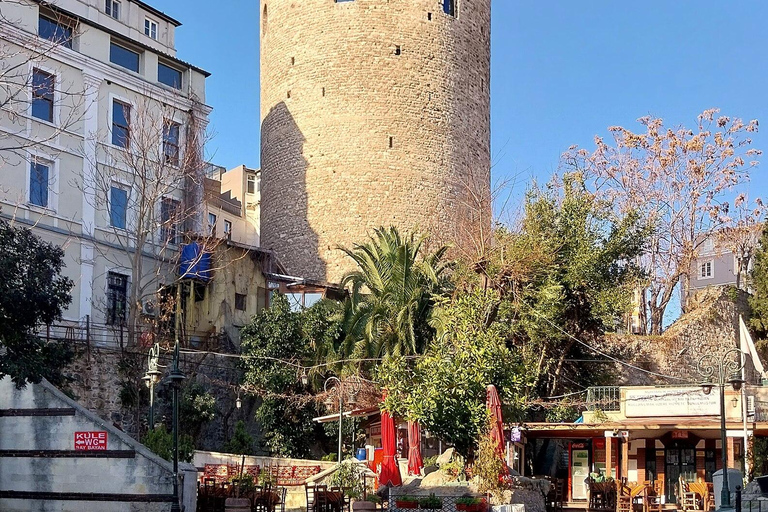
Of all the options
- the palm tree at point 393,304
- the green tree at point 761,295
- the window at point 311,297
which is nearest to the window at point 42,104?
the palm tree at point 393,304

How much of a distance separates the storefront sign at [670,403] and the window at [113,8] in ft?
62.1

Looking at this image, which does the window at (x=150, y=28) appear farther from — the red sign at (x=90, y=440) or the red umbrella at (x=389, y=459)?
the red sign at (x=90, y=440)

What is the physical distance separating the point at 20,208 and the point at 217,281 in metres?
6.56

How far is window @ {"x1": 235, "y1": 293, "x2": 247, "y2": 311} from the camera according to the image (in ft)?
105

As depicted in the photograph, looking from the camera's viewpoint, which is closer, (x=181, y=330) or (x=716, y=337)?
(x=181, y=330)

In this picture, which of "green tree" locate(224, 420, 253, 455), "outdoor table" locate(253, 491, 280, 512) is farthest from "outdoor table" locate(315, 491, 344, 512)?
"green tree" locate(224, 420, 253, 455)

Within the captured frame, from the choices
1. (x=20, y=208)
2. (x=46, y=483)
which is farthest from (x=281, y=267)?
(x=46, y=483)

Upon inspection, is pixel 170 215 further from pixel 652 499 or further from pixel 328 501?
pixel 652 499

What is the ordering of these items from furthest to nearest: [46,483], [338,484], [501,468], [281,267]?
[281,267] → [338,484] → [46,483] → [501,468]

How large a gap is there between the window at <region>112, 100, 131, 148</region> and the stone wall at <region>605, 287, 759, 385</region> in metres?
15.1

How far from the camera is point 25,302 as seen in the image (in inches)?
739

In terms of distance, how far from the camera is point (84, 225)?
28.4m

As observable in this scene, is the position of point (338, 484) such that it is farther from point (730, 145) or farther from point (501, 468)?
point (730, 145)

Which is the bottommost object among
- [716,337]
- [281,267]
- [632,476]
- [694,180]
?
[632,476]
